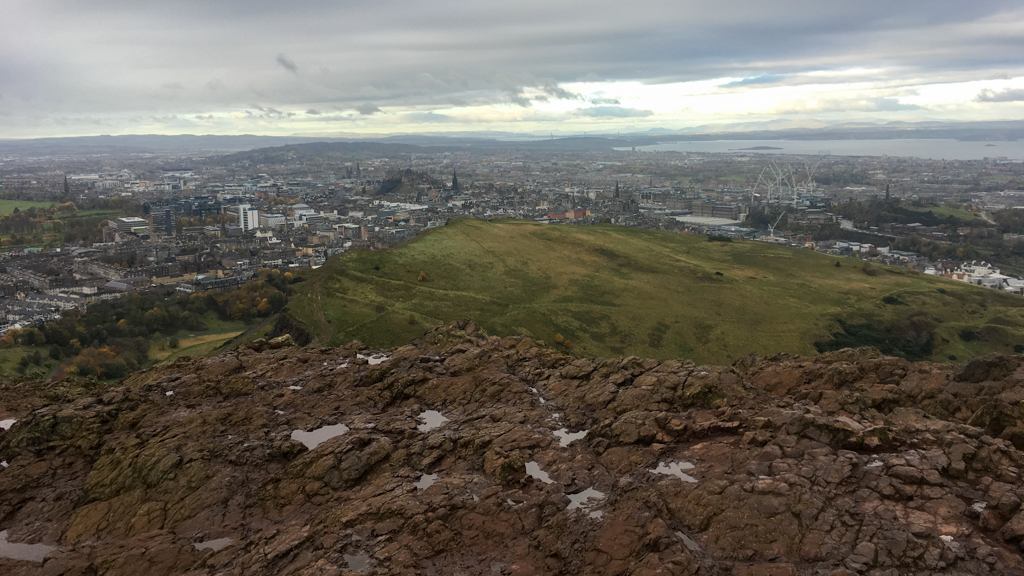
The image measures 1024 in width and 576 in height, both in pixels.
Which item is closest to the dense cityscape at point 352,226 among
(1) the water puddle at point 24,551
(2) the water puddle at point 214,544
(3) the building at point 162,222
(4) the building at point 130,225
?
(3) the building at point 162,222

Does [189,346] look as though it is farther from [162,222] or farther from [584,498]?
[162,222]

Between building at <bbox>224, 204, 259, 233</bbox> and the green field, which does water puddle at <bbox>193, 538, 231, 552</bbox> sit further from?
the green field

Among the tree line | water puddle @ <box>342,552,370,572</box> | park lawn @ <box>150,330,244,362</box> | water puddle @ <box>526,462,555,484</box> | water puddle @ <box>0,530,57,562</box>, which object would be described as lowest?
park lawn @ <box>150,330,244,362</box>

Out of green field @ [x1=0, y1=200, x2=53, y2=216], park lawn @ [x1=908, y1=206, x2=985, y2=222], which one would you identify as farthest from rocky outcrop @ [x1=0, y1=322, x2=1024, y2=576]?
green field @ [x1=0, y1=200, x2=53, y2=216]

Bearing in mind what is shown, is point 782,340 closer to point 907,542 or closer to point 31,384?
point 907,542

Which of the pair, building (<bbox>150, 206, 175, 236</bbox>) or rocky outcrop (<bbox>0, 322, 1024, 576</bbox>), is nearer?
rocky outcrop (<bbox>0, 322, 1024, 576</bbox>)

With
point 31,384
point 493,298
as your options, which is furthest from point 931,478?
point 493,298

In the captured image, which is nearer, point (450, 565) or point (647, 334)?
point (450, 565)
